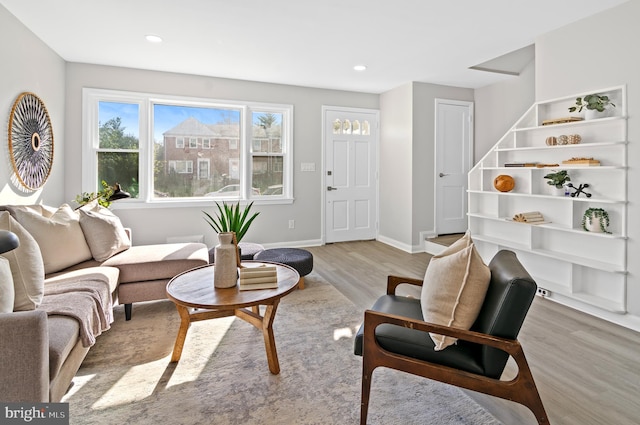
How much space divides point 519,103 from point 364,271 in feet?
10.6

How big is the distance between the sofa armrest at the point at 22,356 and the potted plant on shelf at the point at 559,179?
379 centimetres

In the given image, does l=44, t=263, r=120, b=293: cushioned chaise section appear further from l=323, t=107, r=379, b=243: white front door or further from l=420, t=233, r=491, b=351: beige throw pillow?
l=323, t=107, r=379, b=243: white front door

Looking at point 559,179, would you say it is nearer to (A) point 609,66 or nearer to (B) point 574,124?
(B) point 574,124

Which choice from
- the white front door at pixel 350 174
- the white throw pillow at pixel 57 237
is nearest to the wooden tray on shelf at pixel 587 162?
the white front door at pixel 350 174

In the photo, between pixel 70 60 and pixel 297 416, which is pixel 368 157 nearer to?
pixel 70 60

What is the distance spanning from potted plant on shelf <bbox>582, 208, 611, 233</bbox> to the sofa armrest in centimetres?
377

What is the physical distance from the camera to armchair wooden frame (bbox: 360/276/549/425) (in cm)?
141

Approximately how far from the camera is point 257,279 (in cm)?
231

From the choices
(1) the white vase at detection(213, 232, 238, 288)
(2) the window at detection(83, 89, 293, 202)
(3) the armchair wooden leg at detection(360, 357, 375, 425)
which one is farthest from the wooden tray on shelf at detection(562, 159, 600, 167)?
(2) the window at detection(83, 89, 293, 202)

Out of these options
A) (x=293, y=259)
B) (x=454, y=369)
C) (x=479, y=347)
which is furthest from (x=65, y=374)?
(x=293, y=259)

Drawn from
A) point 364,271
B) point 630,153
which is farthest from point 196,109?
point 630,153

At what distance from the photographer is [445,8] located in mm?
2967

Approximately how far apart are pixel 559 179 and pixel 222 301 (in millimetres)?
3078

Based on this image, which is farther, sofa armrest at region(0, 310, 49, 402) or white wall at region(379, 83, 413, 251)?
A: white wall at region(379, 83, 413, 251)
